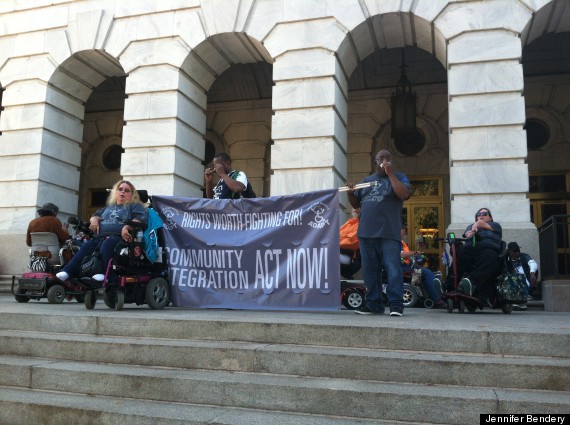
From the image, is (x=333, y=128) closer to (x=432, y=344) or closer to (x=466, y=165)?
(x=466, y=165)

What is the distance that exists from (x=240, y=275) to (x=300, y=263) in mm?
852

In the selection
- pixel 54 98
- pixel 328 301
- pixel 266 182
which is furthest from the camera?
pixel 266 182

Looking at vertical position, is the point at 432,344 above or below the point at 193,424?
above

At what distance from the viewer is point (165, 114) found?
1236cm

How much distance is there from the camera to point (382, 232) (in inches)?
242

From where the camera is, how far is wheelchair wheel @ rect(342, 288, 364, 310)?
820cm

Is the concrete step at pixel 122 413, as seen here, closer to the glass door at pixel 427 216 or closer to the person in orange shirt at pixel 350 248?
the person in orange shirt at pixel 350 248

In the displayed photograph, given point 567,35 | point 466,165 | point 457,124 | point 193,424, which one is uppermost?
point 567,35

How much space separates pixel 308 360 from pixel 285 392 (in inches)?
17.9

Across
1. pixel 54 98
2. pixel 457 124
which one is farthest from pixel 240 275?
pixel 54 98

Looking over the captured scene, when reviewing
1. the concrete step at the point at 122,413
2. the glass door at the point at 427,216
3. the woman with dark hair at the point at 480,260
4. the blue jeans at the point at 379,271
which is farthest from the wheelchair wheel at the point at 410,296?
the glass door at the point at 427,216

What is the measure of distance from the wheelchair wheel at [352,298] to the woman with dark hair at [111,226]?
3327 millimetres

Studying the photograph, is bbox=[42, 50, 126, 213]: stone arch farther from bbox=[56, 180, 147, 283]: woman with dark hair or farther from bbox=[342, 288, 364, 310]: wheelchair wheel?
bbox=[342, 288, 364, 310]: wheelchair wheel
